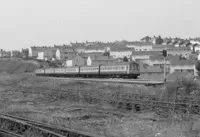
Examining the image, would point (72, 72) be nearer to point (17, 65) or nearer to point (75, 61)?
point (75, 61)

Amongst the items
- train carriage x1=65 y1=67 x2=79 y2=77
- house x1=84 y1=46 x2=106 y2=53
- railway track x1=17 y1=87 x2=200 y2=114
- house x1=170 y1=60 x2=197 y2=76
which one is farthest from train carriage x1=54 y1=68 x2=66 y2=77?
house x1=84 y1=46 x2=106 y2=53

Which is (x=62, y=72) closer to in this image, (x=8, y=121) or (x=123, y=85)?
(x=123, y=85)

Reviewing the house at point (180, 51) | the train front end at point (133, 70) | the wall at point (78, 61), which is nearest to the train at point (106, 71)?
the train front end at point (133, 70)

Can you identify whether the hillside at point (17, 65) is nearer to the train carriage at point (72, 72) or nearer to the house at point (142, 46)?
the train carriage at point (72, 72)

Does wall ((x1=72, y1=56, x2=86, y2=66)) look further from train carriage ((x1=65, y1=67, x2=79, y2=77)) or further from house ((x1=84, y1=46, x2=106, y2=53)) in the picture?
house ((x1=84, y1=46, x2=106, y2=53))

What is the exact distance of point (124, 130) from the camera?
10711 millimetres

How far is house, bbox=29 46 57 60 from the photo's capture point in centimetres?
12665

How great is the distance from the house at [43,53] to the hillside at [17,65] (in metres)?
29.1

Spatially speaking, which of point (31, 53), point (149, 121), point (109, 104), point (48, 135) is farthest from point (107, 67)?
point (31, 53)

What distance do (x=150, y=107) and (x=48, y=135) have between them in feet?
24.0

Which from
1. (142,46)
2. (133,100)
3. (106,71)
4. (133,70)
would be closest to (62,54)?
(142,46)

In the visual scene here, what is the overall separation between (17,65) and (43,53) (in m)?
36.5

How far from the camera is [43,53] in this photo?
4995 inches

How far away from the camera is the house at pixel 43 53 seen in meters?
127
